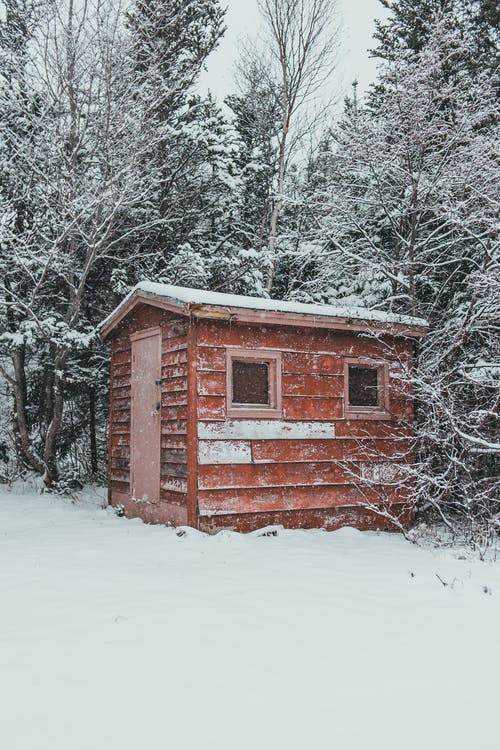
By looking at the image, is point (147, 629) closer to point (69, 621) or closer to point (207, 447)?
point (69, 621)

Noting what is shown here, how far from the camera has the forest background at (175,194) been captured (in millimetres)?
10797

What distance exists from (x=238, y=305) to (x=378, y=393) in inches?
104

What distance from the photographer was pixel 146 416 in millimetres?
8844

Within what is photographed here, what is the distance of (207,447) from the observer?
25.2 feet

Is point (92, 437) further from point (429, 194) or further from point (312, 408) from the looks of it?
point (429, 194)

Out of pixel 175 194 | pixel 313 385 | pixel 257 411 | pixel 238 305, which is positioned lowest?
pixel 257 411

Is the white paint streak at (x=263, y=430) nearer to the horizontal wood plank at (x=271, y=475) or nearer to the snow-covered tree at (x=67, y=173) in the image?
the horizontal wood plank at (x=271, y=475)

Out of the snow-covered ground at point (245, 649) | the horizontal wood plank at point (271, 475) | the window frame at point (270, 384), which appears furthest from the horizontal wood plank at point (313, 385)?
the snow-covered ground at point (245, 649)

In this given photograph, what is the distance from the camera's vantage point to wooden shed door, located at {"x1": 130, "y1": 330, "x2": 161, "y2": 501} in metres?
8.54

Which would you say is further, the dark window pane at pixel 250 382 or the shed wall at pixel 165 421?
the dark window pane at pixel 250 382

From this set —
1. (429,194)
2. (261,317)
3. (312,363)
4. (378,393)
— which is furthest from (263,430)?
(429,194)

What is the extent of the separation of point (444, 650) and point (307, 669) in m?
0.91

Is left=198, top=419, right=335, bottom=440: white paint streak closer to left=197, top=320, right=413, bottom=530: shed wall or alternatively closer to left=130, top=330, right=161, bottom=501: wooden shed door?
left=197, top=320, right=413, bottom=530: shed wall

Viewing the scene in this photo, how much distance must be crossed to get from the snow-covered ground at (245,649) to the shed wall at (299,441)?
3.52 feet
